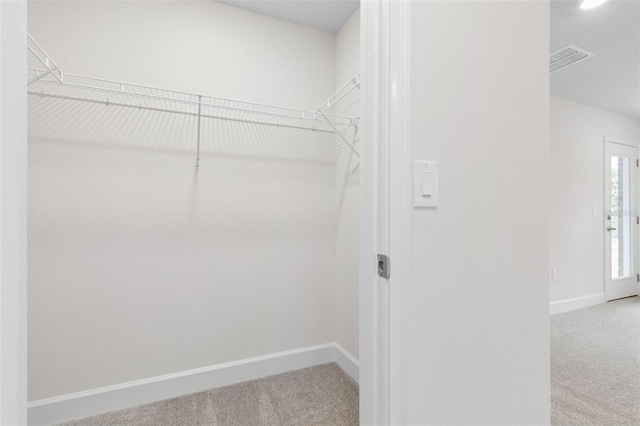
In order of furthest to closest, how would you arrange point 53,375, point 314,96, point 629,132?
point 629,132
point 314,96
point 53,375

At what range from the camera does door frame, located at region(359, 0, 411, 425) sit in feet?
2.50

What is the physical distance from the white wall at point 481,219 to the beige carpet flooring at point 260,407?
0.93 m

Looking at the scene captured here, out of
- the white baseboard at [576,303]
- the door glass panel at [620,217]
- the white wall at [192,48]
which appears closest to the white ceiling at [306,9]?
the white wall at [192,48]

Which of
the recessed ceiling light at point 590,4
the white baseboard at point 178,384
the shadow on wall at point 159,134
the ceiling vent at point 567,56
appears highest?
the ceiling vent at point 567,56

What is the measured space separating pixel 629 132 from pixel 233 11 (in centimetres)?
517

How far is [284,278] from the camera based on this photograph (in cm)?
205

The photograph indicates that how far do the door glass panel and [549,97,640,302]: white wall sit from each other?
34 centimetres

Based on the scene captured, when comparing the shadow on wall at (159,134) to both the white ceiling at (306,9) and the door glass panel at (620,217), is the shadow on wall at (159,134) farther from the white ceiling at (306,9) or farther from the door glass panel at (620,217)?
the door glass panel at (620,217)

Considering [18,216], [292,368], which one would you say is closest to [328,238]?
[292,368]

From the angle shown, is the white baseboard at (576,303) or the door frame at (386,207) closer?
the door frame at (386,207)

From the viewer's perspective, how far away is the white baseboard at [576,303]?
3256 millimetres

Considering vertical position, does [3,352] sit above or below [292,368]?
above

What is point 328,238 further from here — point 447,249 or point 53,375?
point 53,375

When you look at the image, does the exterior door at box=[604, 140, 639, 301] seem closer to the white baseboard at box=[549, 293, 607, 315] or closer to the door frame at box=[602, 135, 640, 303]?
the door frame at box=[602, 135, 640, 303]
